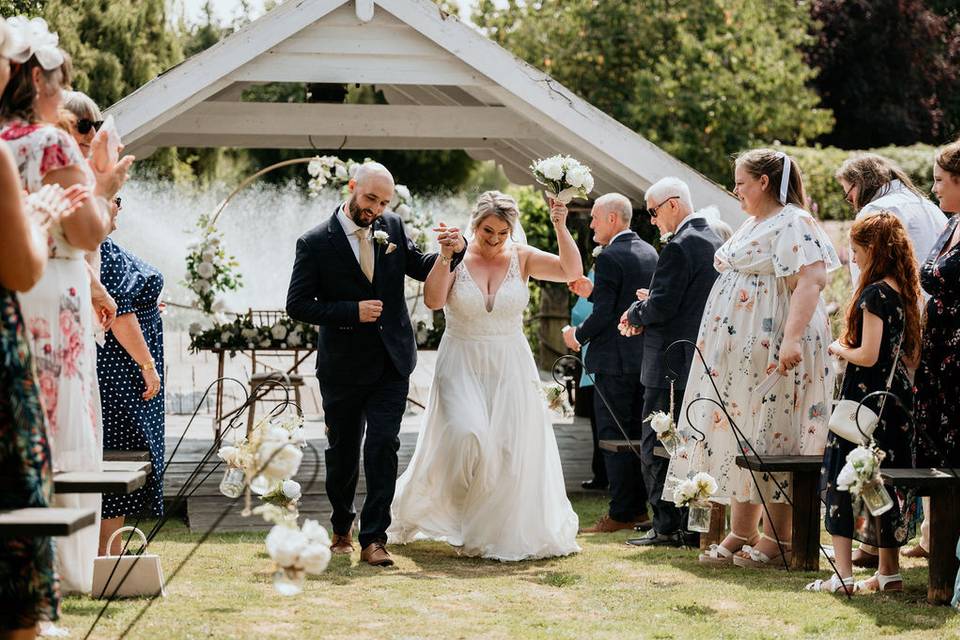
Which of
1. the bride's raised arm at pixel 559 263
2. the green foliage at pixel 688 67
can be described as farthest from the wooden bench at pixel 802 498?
the green foliage at pixel 688 67

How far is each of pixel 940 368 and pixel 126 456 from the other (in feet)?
11.8

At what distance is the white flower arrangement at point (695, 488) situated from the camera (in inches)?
231

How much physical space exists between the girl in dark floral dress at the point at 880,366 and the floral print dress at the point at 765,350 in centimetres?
50

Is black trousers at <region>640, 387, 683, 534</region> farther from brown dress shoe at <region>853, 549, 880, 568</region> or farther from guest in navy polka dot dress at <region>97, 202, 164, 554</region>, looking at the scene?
guest in navy polka dot dress at <region>97, 202, 164, 554</region>

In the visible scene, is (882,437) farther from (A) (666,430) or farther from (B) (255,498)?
(B) (255,498)

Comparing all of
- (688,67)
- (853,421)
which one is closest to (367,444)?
(853,421)

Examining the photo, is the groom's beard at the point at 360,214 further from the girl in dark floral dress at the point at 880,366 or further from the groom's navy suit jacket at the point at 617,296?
the girl in dark floral dress at the point at 880,366

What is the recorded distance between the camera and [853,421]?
524 centimetres

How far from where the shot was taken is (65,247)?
412 cm

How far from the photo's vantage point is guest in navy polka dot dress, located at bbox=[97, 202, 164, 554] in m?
5.95

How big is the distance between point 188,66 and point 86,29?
17336 mm

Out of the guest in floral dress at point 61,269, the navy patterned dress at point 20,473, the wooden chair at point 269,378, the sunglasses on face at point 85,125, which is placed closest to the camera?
the navy patterned dress at point 20,473

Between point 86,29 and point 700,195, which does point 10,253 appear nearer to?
point 700,195

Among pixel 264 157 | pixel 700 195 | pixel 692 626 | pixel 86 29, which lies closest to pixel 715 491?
pixel 692 626
